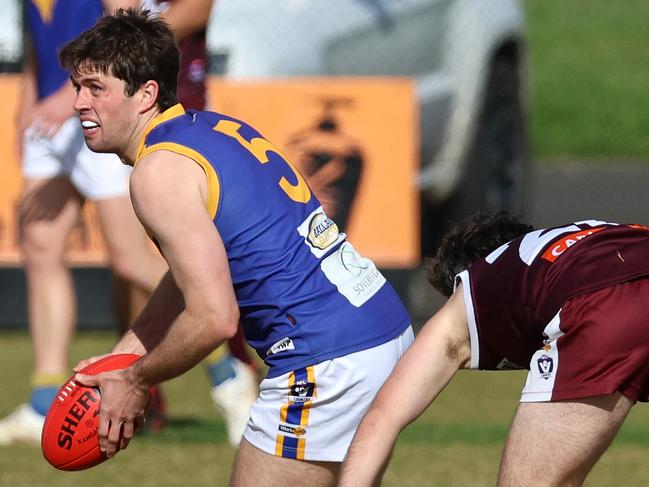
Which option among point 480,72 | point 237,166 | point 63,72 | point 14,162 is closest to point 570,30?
point 480,72

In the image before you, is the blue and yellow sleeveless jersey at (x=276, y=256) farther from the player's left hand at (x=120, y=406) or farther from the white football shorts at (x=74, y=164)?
the white football shorts at (x=74, y=164)

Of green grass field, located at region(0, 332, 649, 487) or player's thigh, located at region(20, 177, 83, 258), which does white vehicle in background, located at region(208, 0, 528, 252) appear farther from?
player's thigh, located at region(20, 177, 83, 258)

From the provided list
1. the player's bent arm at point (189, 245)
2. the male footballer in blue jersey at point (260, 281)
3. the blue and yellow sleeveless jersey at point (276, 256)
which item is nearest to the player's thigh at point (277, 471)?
the male footballer in blue jersey at point (260, 281)

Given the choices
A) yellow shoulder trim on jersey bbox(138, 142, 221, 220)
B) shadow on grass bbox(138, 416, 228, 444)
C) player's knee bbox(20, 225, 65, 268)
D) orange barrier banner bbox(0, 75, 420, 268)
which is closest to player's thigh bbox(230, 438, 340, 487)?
yellow shoulder trim on jersey bbox(138, 142, 221, 220)

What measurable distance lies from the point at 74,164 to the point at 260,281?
2563 mm

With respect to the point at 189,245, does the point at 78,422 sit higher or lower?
lower

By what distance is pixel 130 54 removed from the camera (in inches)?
163

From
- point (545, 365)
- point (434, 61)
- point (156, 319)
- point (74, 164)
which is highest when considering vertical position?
point (545, 365)

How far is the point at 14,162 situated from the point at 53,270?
8.44 feet

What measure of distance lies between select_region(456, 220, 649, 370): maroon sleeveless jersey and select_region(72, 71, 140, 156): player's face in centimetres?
97

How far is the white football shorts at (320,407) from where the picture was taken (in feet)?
13.5

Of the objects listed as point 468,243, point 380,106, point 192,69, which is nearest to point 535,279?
point 468,243

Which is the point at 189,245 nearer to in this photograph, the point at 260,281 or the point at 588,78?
the point at 260,281

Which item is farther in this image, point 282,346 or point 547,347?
point 282,346
